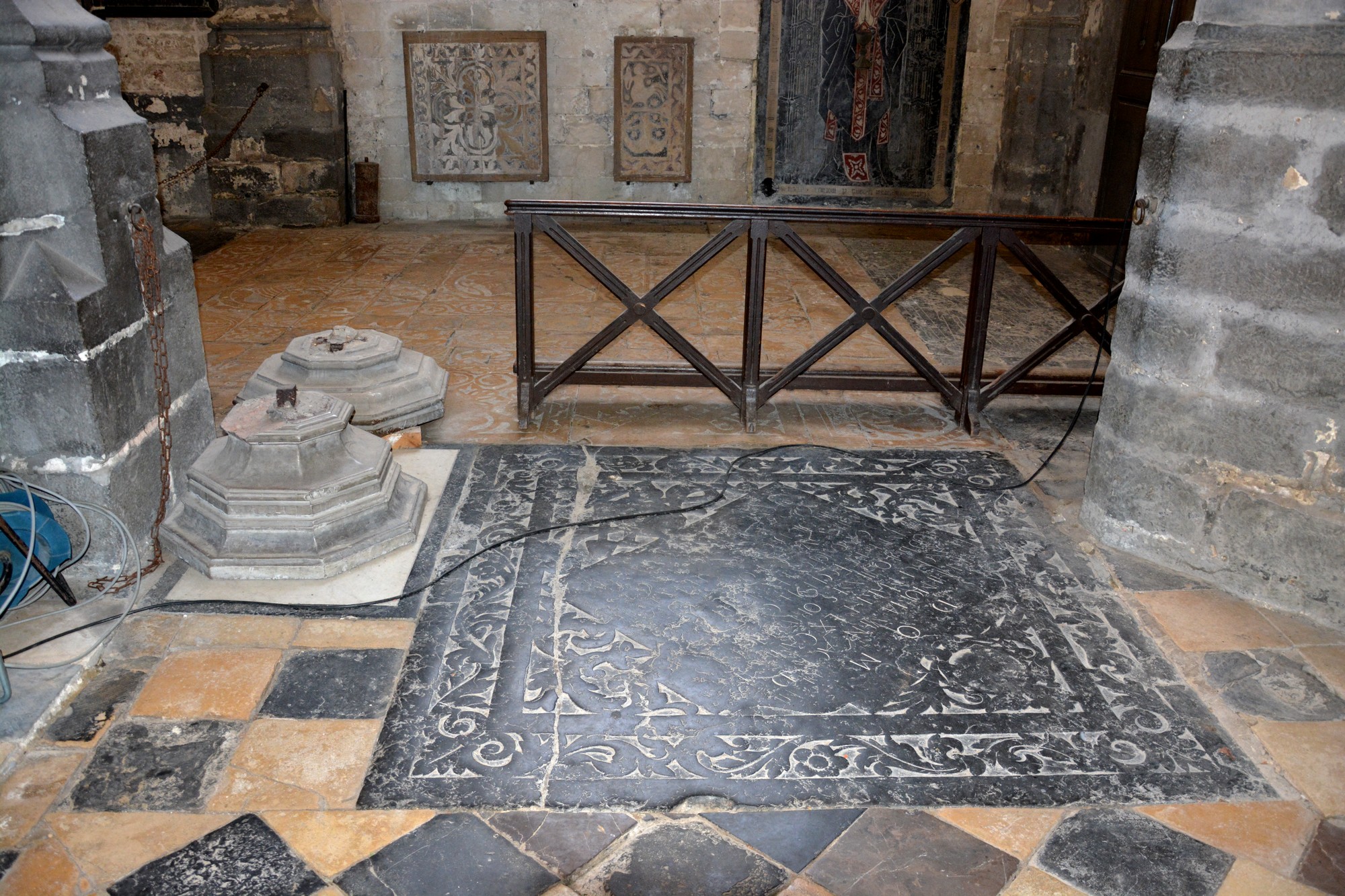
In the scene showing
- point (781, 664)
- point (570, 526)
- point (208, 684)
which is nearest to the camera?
point (208, 684)

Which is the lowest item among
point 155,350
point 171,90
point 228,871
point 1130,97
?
point 228,871

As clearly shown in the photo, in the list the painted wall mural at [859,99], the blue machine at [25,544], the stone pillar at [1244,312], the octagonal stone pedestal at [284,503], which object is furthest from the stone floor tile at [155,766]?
the painted wall mural at [859,99]

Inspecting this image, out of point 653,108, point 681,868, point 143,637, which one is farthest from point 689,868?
point 653,108

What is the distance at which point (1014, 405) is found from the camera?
15.5ft

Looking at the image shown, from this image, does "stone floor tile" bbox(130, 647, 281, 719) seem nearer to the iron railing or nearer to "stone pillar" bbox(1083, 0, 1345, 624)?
the iron railing

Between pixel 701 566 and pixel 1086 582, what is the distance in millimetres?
1158

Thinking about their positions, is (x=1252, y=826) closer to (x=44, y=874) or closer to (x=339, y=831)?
(x=339, y=831)

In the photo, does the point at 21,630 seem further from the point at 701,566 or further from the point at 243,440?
the point at 701,566

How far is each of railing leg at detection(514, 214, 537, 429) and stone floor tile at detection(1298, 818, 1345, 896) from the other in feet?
9.70

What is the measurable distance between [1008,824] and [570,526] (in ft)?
5.51

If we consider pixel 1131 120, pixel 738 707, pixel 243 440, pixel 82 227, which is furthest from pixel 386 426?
pixel 1131 120

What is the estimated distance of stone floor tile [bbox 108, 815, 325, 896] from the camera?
212 cm

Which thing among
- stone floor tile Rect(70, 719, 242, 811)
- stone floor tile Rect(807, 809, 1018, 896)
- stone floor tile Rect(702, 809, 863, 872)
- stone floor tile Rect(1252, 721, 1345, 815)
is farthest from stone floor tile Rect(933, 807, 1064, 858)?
stone floor tile Rect(70, 719, 242, 811)

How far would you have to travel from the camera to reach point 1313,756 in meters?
2.55
